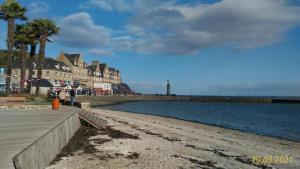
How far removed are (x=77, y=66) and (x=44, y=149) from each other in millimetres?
130920

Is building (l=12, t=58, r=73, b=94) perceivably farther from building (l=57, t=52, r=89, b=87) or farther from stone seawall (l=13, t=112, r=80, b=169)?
stone seawall (l=13, t=112, r=80, b=169)

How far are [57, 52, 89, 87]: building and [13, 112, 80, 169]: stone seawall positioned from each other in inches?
4606

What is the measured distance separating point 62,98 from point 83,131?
62.5ft

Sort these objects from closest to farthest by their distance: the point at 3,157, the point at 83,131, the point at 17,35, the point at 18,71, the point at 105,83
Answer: the point at 3,157 < the point at 83,131 < the point at 17,35 < the point at 18,71 < the point at 105,83

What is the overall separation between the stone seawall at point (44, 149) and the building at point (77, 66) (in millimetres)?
116993

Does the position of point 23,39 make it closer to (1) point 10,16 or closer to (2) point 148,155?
(1) point 10,16

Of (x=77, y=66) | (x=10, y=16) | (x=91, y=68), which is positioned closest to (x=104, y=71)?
(x=91, y=68)

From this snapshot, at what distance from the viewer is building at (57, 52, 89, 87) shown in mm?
135500

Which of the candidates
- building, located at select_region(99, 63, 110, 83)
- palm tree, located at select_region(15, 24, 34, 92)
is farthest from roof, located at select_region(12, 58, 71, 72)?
palm tree, located at select_region(15, 24, 34, 92)

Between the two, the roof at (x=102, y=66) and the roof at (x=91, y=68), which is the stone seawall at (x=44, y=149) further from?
the roof at (x=102, y=66)

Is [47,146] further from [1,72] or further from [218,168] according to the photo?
[1,72]

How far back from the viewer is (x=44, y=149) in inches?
437

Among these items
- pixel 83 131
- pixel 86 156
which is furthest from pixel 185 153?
pixel 83 131

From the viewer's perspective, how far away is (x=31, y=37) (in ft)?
180
